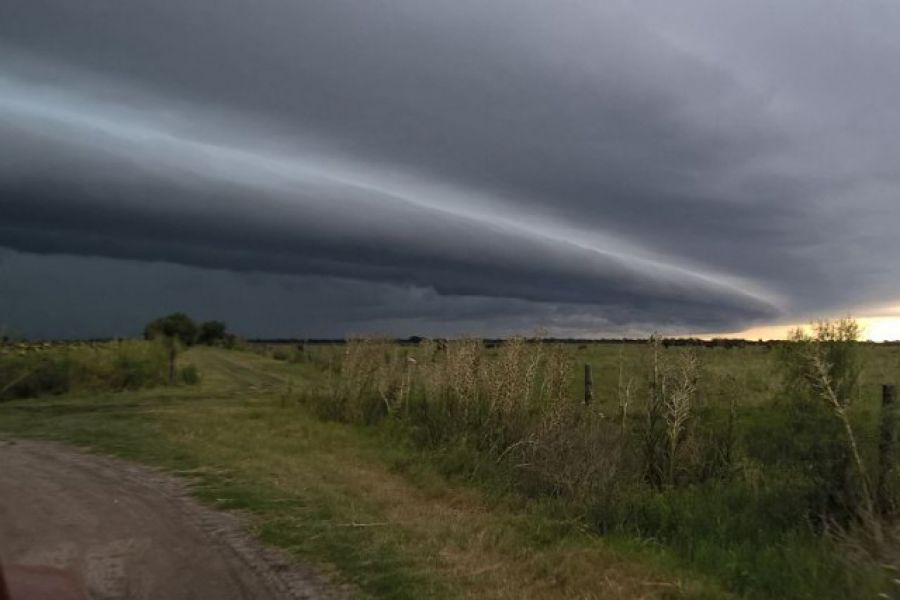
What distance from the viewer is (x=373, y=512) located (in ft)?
39.4

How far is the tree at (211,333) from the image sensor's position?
91938mm

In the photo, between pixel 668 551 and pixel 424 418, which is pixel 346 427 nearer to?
pixel 424 418

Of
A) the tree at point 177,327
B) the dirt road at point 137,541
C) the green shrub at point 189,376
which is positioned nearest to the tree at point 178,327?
the tree at point 177,327

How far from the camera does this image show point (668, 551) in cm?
953

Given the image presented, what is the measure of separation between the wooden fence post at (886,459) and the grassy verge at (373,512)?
2.95m

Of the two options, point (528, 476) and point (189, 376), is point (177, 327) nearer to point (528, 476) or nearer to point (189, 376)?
point (189, 376)

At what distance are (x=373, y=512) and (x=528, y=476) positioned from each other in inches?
134

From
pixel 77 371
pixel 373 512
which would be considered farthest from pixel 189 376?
pixel 373 512

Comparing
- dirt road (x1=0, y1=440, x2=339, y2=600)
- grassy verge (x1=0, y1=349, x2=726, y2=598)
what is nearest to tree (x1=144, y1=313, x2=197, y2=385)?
grassy verge (x1=0, y1=349, x2=726, y2=598)

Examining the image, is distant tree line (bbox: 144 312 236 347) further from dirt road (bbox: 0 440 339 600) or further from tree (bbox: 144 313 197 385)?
dirt road (bbox: 0 440 339 600)

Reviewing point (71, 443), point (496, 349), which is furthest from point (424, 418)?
point (71, 443)

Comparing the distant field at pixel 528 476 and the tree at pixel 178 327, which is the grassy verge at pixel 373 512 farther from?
the tree at pixel 178 327

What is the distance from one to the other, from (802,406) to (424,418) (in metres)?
8.57

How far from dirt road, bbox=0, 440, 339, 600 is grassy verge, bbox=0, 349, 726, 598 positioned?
0.49m
